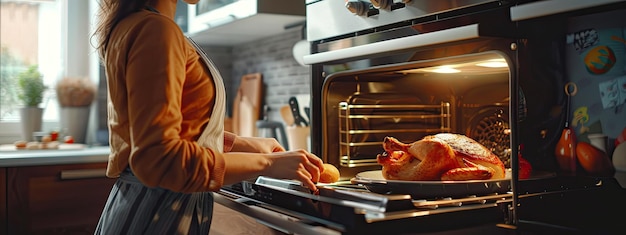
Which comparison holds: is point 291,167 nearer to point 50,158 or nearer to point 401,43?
point 401,43

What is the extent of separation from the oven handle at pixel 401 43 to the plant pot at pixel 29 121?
6.06 ft

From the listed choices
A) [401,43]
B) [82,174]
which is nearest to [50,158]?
[82,174]

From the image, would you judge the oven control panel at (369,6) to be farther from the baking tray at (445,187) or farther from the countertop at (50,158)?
the countertop at (50,158)

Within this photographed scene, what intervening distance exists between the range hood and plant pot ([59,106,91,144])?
0.66 metres

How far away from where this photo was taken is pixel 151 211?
103 cm

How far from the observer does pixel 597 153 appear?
0.93 meters

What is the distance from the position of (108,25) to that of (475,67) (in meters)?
0.68

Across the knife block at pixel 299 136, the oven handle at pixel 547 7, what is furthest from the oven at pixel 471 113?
the knife block at pixel 299 136

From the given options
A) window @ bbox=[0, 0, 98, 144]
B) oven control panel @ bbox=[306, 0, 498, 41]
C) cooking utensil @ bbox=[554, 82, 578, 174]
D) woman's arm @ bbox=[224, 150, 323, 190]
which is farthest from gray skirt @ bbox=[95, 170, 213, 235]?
window @ bbox=[0, 0, 98, 144]

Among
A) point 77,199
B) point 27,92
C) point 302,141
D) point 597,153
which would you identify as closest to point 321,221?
point 597,153

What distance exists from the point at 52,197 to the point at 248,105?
0.86 metres

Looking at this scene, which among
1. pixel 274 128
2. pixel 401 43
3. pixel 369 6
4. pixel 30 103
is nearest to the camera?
pixel 401 43

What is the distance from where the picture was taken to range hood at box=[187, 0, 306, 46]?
199 cm

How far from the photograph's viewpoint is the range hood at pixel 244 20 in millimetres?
1991
